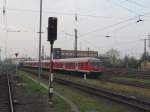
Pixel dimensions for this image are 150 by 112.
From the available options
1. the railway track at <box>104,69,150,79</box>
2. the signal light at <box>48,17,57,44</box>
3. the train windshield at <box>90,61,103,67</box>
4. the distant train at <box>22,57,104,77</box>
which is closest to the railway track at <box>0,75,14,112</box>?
the signal light at <box>48,17,57,44</box>

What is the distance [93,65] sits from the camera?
159ft

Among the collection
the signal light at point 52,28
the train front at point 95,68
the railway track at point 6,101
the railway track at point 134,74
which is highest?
the signal light at point 52,28

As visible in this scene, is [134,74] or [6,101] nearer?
[6,101]

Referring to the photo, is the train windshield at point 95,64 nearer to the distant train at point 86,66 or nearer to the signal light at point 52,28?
the distant train at point 86,66

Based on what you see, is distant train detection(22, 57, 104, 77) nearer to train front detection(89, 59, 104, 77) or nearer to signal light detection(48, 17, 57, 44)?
train front detection(89, 59, 104, 77)

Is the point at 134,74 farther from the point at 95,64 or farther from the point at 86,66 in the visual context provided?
the point at 86,66

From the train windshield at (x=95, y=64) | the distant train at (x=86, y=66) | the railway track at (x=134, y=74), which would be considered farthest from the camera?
the train windshield at (x=95, y=64)

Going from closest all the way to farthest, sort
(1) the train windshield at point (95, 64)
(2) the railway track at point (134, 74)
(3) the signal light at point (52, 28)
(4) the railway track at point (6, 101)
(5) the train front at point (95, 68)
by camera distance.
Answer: (4) the railway track at point (6, 101) < (3) the signal light at point (52, 28) < (2) the railway track at point (134, 74) < (5) the train front at point (95, 68) < (1) the train windshield at point (95, 64)

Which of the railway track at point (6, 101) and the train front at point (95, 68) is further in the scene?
the train front at point (95, 68)

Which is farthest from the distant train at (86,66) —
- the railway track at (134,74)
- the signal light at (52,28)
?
the signal light at (52,28)

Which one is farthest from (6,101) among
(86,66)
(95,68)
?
(86,66)

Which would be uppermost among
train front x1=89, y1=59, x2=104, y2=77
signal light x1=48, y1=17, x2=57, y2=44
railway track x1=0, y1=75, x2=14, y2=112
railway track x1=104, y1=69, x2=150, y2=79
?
signal light x1=48, y1=17, x2=57, y2=44

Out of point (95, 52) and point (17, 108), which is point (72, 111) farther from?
point (95, 52)

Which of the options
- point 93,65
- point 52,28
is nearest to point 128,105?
point 52,28
